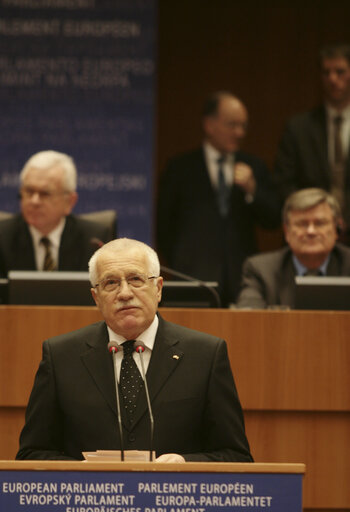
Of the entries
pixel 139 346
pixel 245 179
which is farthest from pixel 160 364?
pixel 245 179

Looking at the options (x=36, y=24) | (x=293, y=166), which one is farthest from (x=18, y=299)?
(x=36, y=24)

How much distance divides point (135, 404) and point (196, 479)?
2.27 feet

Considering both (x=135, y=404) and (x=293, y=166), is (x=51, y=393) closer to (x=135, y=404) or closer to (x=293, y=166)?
(x=135, y=404)

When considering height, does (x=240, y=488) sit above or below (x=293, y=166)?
below

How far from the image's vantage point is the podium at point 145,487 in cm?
226

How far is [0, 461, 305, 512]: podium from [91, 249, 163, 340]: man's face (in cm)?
74

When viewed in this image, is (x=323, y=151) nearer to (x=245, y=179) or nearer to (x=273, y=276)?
(x=245, y=179)

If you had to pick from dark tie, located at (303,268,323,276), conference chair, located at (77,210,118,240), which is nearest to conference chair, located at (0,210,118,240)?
conference chair, located at (77,210,118,240)

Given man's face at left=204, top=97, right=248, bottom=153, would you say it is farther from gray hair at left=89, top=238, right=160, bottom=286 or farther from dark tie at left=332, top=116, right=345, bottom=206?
gray hair at left=89, top=238, right=160, bottom=286

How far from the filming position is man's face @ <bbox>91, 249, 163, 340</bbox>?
9.65ft

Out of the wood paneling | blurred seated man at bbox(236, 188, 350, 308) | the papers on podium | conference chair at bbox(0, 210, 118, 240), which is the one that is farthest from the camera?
conference chair at bbox(0, 210, 118, 240)

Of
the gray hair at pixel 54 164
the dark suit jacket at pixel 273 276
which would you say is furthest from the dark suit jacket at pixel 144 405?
the gray hair at pixel 54 164

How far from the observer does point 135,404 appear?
2945 mm

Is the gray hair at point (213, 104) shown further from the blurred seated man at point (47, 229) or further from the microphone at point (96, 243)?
the microphone at point (96, 243)
